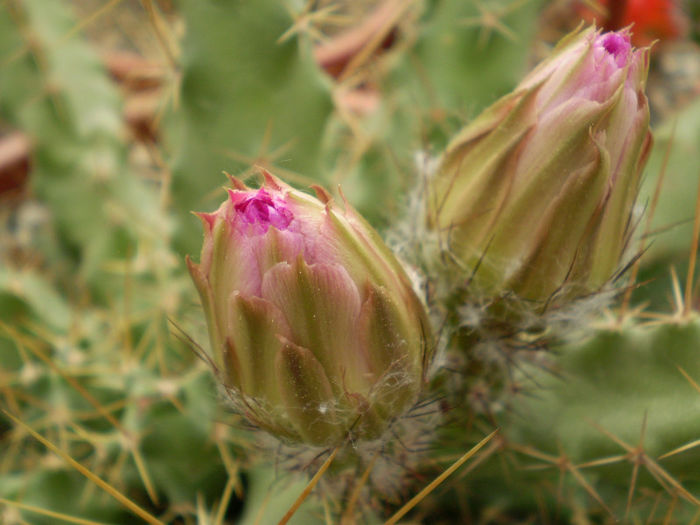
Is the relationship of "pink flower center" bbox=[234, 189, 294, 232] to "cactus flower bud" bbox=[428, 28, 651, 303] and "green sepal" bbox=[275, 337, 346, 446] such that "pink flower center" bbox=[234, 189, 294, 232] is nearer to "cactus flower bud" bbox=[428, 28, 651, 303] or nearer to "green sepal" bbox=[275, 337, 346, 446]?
"green sepal" bbox=[275, 337, 346, 446]

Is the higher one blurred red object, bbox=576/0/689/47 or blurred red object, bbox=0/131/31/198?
blurred red object, bbox=0/131/31/198

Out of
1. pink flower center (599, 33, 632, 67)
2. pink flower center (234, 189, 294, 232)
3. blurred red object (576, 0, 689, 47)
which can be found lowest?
blurred red object (576, 0, 689, 47)

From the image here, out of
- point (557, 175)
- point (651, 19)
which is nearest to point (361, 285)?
point (557, 175)

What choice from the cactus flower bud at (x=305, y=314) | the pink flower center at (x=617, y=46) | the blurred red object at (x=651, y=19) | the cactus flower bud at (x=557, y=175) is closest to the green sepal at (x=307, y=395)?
the cactus flower bud at (x=305, y=314)

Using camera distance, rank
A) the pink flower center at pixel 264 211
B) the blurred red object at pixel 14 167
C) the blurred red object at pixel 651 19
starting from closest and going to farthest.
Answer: the pink flower center at pixel 264 211 → the blurred red object at pixel 651 19 → the blurred red object at pixel 14 167

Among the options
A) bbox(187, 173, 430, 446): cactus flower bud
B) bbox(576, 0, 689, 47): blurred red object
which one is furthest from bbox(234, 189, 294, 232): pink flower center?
bbox(576, 0, 689, 47): blurred red object

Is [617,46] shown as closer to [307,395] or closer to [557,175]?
[557,175]

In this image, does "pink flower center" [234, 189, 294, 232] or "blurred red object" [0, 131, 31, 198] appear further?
"blurred red object" [0, 131, 31, 198]

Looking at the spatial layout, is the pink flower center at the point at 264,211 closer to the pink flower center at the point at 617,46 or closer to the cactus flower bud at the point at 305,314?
the cactus flower bud at the point at 305,314
